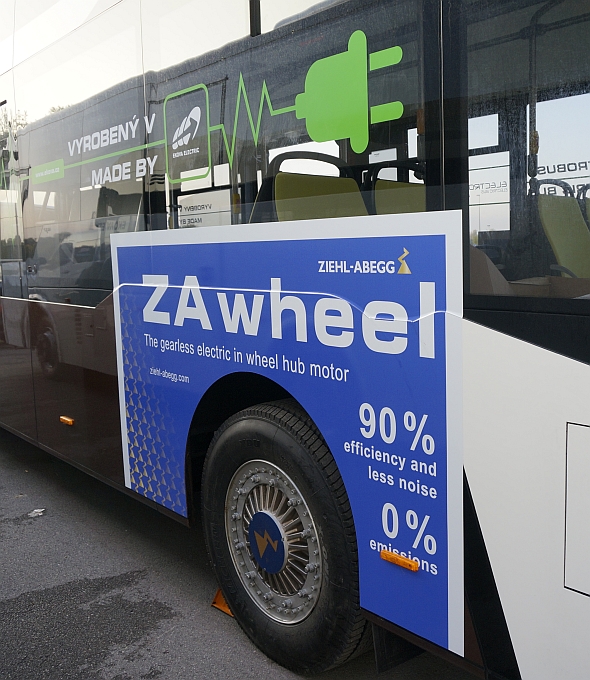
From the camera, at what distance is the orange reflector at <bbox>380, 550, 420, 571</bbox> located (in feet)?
7.76

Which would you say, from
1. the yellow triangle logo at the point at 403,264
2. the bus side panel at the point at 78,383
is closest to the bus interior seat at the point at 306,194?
the yellow triangle logo at the point at 403,264

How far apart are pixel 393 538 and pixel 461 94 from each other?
1338mm

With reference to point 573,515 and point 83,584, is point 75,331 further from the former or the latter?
point 573,515

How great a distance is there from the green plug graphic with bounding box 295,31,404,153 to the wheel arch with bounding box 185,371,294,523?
36.4 inches

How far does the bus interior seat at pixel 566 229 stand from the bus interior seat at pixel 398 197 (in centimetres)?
34

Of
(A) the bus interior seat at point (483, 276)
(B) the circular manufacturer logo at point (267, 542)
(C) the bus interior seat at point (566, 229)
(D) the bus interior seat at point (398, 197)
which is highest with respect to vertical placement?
(D) the bus interior seat at point (398, 197)

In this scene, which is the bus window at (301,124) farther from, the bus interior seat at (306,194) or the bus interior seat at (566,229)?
the bus interior seat at (566,229)

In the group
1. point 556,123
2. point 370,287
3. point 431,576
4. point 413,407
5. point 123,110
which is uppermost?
point 123,110

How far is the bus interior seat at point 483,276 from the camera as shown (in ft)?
6.67

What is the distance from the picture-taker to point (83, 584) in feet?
12.5

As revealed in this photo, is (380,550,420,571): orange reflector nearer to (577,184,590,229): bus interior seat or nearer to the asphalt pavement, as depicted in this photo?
the asphalt pavement

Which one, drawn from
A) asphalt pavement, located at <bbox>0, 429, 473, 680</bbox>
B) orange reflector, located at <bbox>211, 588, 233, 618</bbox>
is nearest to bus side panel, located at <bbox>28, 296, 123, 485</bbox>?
asphalt pavement, located at <bbox>0, 429, 473, 680</bbox>

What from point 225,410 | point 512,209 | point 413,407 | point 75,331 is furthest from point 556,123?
point 75,331

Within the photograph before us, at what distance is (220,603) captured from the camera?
140 inches
